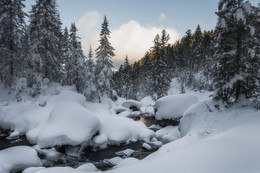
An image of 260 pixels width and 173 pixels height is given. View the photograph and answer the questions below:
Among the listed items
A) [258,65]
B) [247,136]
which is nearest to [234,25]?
[258,65]

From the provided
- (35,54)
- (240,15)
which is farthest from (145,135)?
(35,54)

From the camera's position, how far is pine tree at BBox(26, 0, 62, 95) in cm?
2123

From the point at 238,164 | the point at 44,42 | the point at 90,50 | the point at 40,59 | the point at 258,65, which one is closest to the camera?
the point at 238,164

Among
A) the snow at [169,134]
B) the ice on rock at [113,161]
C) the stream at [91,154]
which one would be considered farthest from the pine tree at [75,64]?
the ice on rock at [113,161]

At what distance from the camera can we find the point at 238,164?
4.63 metres

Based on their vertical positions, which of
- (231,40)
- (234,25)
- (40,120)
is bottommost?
(40,120)

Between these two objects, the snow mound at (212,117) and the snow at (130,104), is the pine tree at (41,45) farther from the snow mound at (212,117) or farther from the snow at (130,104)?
the snow mound at (212,117)

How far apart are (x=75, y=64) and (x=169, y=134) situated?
1518 centimetres

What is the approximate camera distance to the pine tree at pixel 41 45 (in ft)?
69.7

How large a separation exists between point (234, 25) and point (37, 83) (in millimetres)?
20777

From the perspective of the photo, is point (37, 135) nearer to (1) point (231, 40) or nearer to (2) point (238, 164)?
(2) point (238, 164)

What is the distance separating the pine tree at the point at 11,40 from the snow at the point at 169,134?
62.4ft

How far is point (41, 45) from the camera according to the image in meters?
22.1

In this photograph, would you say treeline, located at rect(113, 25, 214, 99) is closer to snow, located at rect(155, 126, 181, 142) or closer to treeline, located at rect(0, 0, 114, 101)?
treeline, located at rect(0, 0, 114, 101)
